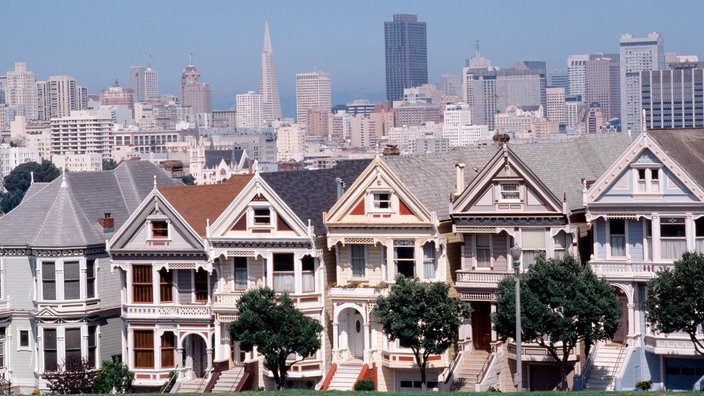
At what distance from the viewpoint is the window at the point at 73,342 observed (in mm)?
55625

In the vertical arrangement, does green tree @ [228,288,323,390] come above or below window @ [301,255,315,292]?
below

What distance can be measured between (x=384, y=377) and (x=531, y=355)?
4577mm

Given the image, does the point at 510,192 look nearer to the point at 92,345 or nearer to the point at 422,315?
the point at 422,315

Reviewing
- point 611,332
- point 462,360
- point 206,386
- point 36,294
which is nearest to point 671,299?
point 611,332

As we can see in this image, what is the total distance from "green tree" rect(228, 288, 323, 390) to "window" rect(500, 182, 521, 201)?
643 centimetres

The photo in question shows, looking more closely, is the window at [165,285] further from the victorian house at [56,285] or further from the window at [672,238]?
the window at [672,238]

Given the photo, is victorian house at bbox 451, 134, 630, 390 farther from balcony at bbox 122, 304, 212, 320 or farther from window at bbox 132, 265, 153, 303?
window at bbox 132, 265, 153, 303

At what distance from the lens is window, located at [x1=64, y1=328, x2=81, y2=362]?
5562 centimetres

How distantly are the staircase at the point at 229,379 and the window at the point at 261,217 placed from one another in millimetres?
4374

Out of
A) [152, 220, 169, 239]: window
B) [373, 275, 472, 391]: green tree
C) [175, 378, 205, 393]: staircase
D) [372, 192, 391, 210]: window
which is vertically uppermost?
[372, 192, 391, 210]: window

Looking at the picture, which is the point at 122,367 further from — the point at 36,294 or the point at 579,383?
the point at 579,383

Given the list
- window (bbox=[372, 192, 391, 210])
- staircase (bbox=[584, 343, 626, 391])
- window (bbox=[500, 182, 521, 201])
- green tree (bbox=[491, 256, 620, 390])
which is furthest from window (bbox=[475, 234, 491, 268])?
staircase (bbox=[584, 343, 626, 391])

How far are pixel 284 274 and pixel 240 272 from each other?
163 centimetres

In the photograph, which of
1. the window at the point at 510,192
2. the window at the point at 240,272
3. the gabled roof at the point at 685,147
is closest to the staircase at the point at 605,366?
the window at the point at 510,192
